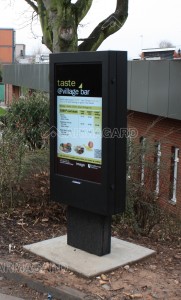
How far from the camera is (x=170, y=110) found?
49.1ft

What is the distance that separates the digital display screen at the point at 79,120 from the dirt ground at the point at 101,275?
93cm

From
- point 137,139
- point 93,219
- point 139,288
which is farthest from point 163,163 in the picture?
point 139,288

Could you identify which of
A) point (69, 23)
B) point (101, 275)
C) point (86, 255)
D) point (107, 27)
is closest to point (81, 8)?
point (69, 23)

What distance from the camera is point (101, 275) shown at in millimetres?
4449

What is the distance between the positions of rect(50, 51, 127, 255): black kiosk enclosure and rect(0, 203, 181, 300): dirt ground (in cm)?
48

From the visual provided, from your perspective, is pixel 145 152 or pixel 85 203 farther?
pixel 145 152

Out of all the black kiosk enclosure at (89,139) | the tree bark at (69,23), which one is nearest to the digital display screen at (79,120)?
the black kiosk enclosure at (89,139)

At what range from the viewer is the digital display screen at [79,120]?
4547 mm

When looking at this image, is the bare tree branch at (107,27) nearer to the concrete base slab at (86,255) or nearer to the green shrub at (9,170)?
the green shrub at (9,170)

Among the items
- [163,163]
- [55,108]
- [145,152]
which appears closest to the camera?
[55,108]

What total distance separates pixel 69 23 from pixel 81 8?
857mm

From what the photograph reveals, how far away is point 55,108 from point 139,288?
1.97 metres

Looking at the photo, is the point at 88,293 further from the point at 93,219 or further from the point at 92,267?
the point at 93,219

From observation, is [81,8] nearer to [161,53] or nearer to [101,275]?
[101,275]
